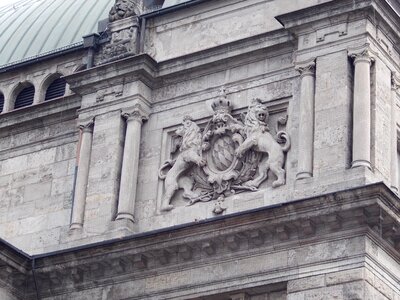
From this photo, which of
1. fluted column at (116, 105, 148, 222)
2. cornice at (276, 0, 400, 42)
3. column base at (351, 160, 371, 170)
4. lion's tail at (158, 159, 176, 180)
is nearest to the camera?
column base at (351, 160, 371, 170)

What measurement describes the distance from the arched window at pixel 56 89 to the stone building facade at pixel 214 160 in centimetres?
65

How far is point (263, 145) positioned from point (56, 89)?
800 cm

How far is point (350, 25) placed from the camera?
110 ft

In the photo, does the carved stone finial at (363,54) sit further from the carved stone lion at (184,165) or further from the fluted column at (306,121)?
the carved stone lion at (184,165)

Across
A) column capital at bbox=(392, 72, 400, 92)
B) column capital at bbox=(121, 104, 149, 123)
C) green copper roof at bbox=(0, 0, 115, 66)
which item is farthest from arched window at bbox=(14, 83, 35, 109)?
column capital at bbox=(392, 72, 400, 92)

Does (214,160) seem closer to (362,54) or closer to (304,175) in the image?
(304,175)

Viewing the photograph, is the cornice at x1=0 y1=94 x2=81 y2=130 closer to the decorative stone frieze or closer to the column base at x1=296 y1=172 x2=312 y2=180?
the column base at x1=296 y1=172 x2=312 y2=180

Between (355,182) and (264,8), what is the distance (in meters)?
6.31

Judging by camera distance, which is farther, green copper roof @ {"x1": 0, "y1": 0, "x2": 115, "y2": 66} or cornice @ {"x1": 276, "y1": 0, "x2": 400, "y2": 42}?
green copper roof @ {"x1": 0, "y1": 0, "x2": 115, "y2": 66}

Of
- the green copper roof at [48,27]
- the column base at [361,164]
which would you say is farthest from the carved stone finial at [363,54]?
the green copper roof at [48,27]

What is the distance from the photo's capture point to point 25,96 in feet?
131

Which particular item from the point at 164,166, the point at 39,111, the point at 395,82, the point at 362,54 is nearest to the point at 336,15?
the point at 362,54

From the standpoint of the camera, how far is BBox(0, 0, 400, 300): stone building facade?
3120 centimetres

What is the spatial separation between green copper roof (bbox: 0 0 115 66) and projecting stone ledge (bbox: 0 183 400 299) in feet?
26.6
